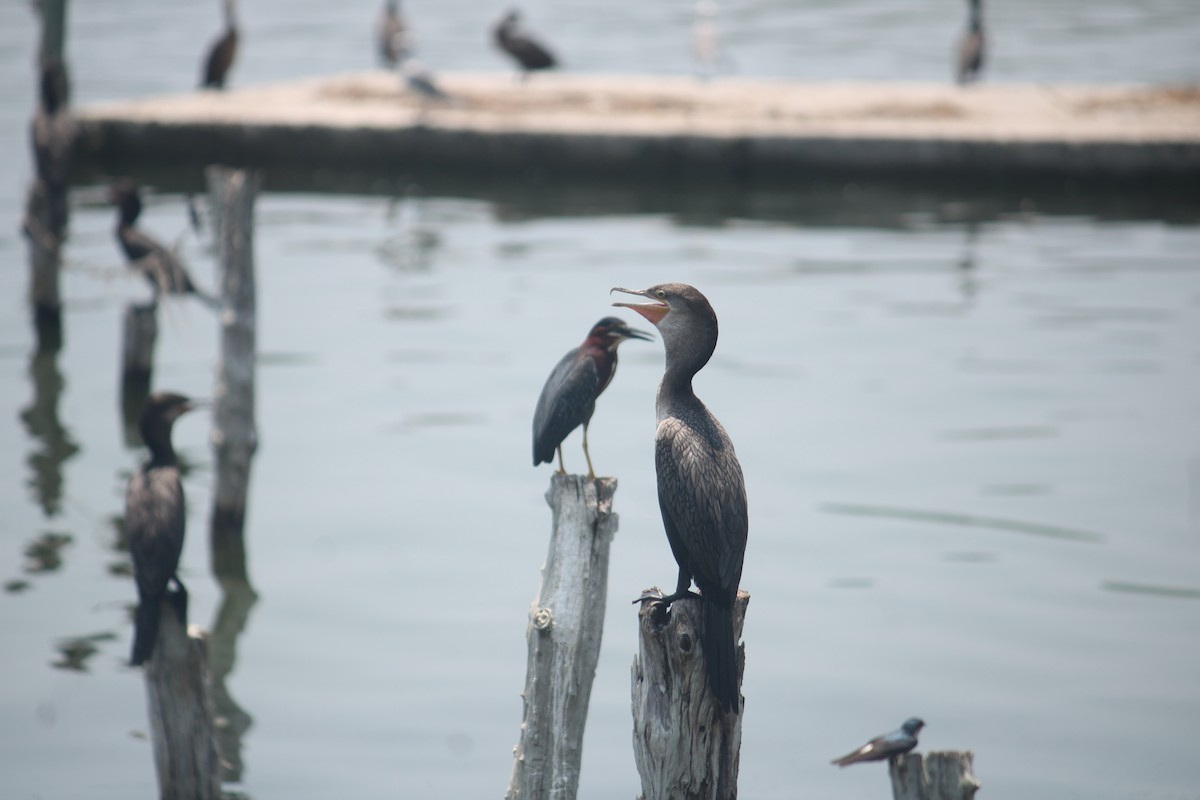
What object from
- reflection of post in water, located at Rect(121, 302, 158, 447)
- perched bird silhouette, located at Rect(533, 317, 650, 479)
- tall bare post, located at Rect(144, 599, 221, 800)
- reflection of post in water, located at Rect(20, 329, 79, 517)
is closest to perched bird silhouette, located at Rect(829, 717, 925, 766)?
perched bird silhouette, located at Rect(533, 317, 650, 479)

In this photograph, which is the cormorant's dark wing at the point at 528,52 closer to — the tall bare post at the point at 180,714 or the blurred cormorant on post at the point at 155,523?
the blurred cormorant on post at the point at 155,523

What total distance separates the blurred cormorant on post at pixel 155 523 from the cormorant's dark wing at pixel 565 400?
5.45 ft

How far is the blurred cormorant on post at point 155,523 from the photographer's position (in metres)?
5.26

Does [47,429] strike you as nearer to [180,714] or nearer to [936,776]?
[180,714]

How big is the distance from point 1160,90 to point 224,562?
1527 centimetres

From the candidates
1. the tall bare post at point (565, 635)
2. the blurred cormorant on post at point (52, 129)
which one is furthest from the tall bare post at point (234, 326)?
the tall bare post at point (565, 635)

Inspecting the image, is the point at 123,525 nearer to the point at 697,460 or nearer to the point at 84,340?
the point at 84,340

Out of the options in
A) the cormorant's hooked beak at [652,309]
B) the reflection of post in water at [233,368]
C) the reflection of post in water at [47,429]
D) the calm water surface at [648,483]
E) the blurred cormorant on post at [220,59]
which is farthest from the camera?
the blurred cormorant on post at [220,59]

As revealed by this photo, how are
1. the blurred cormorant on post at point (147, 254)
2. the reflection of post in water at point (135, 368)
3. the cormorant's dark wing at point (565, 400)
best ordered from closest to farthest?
the cormorant's dark wing at point (565, 400) < the blurred cormorant on post at point (147, 254) < the reflection of post in water at point (135, 368)

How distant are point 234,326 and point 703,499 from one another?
187 inches

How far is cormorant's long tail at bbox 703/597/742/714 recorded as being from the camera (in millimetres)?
3779

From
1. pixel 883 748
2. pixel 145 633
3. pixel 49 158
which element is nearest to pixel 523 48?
pixel 49 158

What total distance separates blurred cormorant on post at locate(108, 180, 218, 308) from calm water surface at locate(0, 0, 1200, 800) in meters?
0.82

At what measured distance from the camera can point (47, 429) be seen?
Answer: 1073cm
